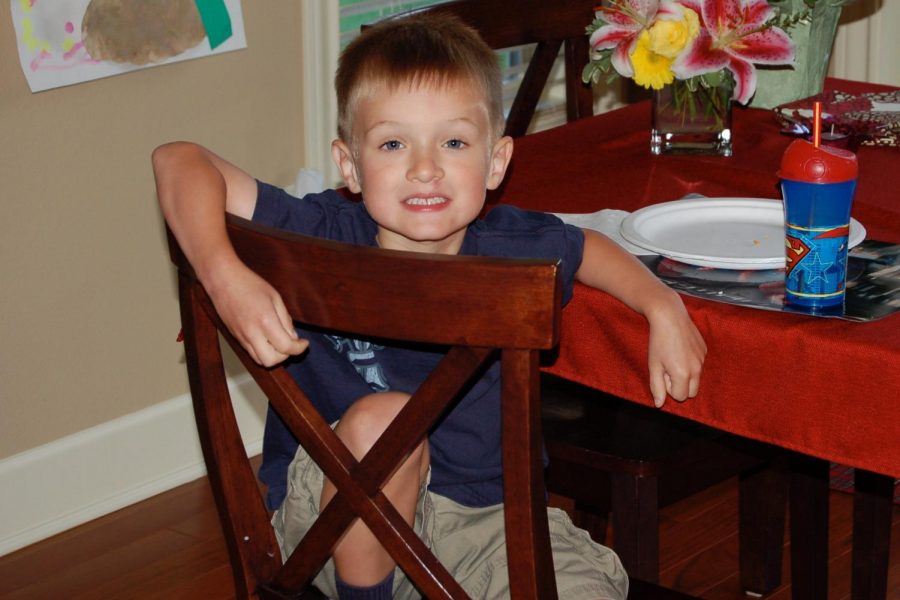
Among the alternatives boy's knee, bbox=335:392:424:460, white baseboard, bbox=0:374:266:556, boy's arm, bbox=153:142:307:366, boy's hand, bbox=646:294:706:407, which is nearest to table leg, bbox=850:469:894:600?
boy's hand, bbox=646:294:706:407

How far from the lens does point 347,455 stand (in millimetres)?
1080

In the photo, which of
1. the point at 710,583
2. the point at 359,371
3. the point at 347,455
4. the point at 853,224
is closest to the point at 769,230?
the point at 853,224

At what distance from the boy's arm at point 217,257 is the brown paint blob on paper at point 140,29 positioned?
3.92 ft

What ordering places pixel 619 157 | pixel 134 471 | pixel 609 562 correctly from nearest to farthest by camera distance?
pixel 609 562 < pixel 619 157 < pixel 134 471

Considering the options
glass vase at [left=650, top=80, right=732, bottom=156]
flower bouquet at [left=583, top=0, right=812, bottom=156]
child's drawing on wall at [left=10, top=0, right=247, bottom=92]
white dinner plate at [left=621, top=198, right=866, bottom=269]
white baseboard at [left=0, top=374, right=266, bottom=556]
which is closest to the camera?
white dinner plate at [left=621, top=198, right=866, bottom=269]

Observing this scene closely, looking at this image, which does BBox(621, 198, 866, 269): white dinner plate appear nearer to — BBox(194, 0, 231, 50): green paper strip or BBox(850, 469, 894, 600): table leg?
BBox(850, 469, 894, 600): table leg

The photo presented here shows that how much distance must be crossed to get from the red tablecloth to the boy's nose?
0.62 ft

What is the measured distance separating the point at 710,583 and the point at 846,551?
0.92 feet

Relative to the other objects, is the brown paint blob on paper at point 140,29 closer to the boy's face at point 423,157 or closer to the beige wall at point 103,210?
the beige wall at point 103,210

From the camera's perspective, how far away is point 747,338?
1.21 metres

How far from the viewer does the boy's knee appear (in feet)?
3.76

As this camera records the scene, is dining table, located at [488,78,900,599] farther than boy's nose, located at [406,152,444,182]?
No

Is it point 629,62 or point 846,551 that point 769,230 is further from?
point 846,551

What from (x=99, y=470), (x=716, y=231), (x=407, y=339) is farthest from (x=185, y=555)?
(x=407, y=339)
